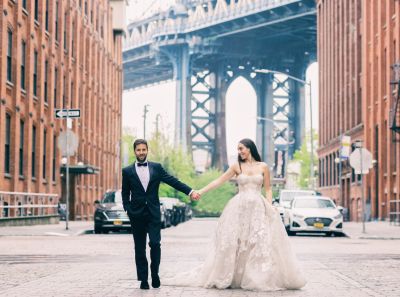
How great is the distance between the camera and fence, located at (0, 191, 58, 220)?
32375 mm

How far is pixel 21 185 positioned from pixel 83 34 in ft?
59.7

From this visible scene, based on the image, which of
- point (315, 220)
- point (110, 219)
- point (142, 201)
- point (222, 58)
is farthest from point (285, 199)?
point (222, 58)

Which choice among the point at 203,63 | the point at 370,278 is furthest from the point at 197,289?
the point at 203,63

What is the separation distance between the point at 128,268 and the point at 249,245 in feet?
12.4

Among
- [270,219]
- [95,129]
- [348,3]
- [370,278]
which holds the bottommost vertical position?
[370,278]

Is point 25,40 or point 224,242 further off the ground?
point 25,40

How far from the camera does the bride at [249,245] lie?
1132cm

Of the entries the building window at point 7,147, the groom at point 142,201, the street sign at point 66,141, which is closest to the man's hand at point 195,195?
the groom at point 142,201

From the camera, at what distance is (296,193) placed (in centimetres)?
3628

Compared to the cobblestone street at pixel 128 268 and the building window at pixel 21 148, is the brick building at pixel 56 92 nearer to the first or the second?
the building window at pixel 21 148

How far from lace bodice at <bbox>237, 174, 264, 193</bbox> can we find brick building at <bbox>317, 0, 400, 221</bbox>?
3077 cm

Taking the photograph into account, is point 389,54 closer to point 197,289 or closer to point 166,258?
point 166,258

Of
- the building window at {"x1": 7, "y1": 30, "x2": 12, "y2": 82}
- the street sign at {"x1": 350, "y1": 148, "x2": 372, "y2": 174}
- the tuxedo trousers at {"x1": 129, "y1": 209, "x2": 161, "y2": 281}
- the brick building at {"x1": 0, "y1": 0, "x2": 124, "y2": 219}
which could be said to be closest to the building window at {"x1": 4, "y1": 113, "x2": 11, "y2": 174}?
the brick building at {"x1": 0, "y1": 0, "x2": 124, "y2": 219}

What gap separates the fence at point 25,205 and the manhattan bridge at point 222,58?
50.9m
